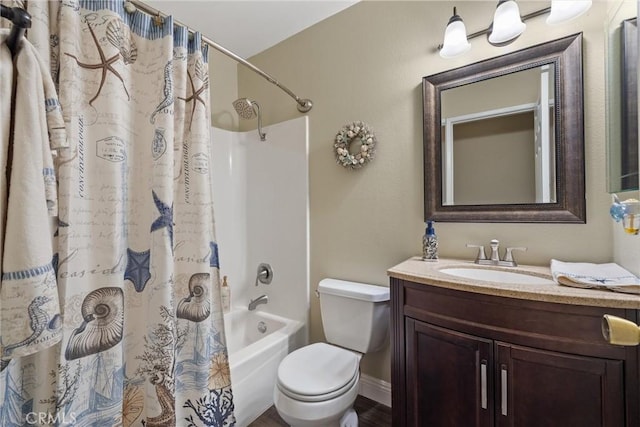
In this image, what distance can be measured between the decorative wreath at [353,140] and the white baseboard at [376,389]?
53.9 inches

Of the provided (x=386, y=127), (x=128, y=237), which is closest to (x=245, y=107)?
(x=386, y=127)

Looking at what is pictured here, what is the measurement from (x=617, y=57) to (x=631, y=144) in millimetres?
358

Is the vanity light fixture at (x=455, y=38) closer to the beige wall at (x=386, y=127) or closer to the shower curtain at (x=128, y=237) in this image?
the beige wall at (x=386, y=127)

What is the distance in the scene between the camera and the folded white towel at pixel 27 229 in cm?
68

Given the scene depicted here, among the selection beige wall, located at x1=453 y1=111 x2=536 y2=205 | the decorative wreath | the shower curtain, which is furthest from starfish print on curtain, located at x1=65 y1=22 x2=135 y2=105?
beige wall, located at x1=453 y1=111 x2=536 y2=205

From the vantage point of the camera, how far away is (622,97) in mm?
957

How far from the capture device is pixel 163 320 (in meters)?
0.97

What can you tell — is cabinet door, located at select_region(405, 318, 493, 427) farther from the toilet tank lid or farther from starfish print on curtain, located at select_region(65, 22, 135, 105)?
starfish print on curtain, located at select_region(65, 22, 135, 105)

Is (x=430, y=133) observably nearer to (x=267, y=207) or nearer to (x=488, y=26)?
(x=488, y=26)

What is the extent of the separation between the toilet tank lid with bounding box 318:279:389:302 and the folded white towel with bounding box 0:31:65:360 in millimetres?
1201

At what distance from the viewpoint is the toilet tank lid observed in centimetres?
147

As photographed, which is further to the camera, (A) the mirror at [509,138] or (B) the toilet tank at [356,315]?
(B) the toilet tank at [356,315]

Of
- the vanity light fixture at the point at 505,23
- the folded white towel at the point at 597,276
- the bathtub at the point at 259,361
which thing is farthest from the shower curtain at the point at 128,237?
the folded white towel at the point at 597,276

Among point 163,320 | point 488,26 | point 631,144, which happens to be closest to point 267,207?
point 163,320
